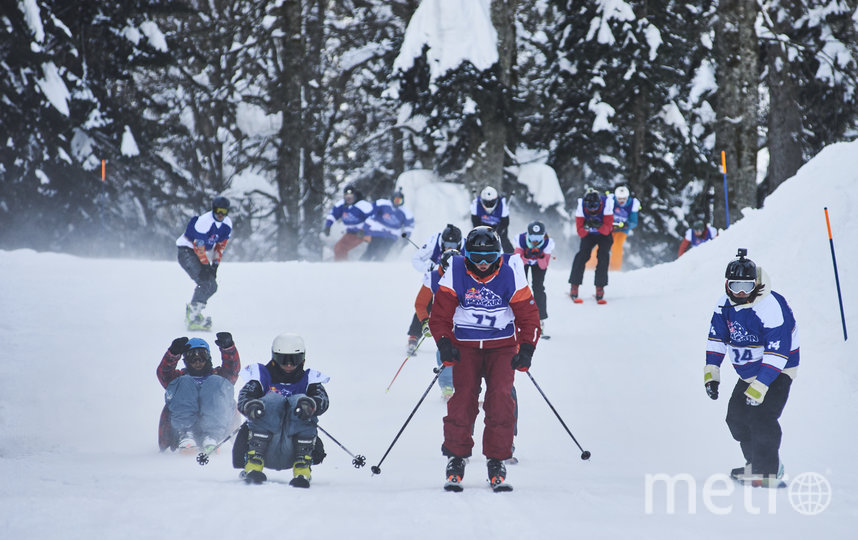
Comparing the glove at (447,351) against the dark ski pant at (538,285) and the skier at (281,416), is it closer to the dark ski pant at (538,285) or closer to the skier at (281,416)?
the skier at (281,416)

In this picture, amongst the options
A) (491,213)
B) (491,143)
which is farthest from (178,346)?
(491,143)

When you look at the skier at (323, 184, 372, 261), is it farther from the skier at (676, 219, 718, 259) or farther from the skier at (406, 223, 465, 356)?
the skier at (406, 223, 465, 356)

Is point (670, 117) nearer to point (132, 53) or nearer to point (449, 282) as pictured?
point (132, 53)

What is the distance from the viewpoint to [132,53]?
60.3ft

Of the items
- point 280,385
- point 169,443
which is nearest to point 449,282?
point 280,385

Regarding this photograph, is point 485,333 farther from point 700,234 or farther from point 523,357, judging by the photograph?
point 700,234

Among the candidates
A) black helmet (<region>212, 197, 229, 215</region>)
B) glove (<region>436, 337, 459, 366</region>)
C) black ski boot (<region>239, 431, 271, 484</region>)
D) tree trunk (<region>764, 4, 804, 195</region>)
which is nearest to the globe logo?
glove (<region>436, 337, 459, 366</region>)

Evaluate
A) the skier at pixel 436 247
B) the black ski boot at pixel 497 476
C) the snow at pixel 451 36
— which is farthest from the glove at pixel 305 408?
the snow at pixel 451 36

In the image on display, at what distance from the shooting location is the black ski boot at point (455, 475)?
4.97m

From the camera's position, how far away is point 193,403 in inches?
254

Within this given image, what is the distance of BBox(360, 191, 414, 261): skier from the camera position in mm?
16703

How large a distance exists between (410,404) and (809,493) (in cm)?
407

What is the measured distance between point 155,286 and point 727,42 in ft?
36.3

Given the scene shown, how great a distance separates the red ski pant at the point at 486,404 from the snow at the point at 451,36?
13.9 m
